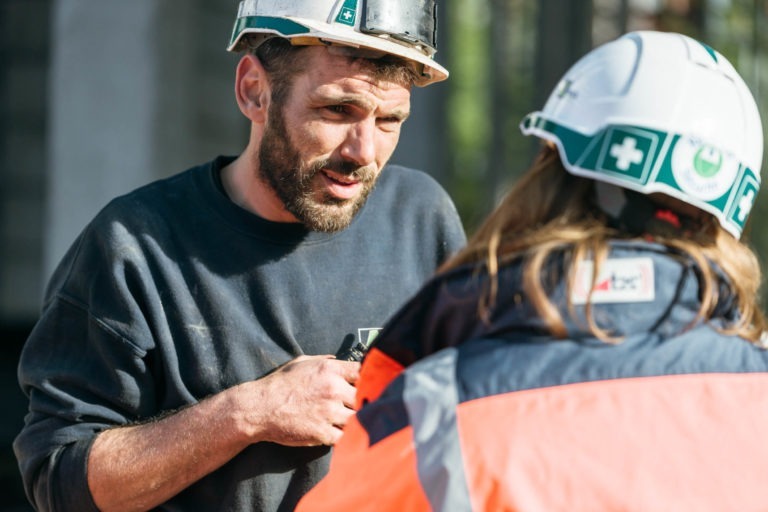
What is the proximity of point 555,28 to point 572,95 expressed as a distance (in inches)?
268

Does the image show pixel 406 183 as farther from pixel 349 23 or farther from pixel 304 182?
pixel 349 23

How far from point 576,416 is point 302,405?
0.86m

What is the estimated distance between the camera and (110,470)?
2.58 metres

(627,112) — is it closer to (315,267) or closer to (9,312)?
(315,267)

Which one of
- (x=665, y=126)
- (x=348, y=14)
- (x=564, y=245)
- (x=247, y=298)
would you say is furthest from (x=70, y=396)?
(x=665, y=126)

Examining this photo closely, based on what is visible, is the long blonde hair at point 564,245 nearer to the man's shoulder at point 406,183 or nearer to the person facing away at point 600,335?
the person facing away at point 600,335

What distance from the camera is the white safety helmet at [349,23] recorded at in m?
2.72

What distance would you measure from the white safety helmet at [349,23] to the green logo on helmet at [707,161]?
98cm

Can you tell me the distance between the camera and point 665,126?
1961 millimetres

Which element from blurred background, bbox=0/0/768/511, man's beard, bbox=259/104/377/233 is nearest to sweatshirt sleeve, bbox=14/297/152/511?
man's beard, bbox=259/104/377/233

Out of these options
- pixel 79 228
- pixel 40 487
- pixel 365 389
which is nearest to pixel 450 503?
pixel 365 389

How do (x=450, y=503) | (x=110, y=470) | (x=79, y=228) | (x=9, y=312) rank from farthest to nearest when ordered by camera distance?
(x=9, y=312), (x=79, y=228), (x=110, y=470), (x=450, y=503)

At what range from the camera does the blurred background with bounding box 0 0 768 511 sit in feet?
20.7

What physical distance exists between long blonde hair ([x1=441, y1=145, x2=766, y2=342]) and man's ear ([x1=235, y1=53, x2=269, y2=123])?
1017mm
